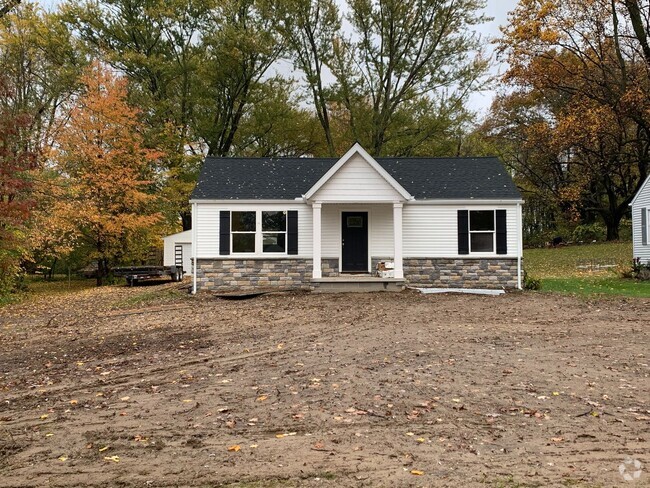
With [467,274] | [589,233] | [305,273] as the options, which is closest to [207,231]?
[305,273]

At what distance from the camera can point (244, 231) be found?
1664 cm

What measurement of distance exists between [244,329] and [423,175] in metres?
10.3

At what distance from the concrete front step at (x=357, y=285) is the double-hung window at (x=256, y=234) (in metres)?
1.85

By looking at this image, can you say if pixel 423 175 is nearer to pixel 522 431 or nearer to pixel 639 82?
pixel 639 82

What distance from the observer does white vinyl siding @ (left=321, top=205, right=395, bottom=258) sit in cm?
1700

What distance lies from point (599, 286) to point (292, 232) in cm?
995

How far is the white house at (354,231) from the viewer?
16062 mm

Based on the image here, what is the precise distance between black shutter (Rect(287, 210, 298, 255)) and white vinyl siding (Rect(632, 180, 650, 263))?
13.1 meters

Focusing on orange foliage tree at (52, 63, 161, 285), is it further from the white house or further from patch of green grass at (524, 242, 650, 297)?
patch of green grass at (524, 242, 650, 297)

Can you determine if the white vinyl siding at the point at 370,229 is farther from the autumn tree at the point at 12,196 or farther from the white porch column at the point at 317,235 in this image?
the autumn tree at the point at 12,196

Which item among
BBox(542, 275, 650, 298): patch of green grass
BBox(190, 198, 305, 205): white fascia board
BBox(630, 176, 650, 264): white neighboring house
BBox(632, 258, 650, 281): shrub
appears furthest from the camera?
BBox(630, 176, 650, 264): white neighboring house

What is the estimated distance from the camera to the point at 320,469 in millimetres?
3572

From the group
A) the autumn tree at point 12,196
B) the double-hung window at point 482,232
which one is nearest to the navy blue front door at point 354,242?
the double-hung window at point 482,232

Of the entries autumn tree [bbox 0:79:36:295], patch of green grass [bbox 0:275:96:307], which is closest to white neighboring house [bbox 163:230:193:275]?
patch of green grass [bbox 0:275:96:307]
